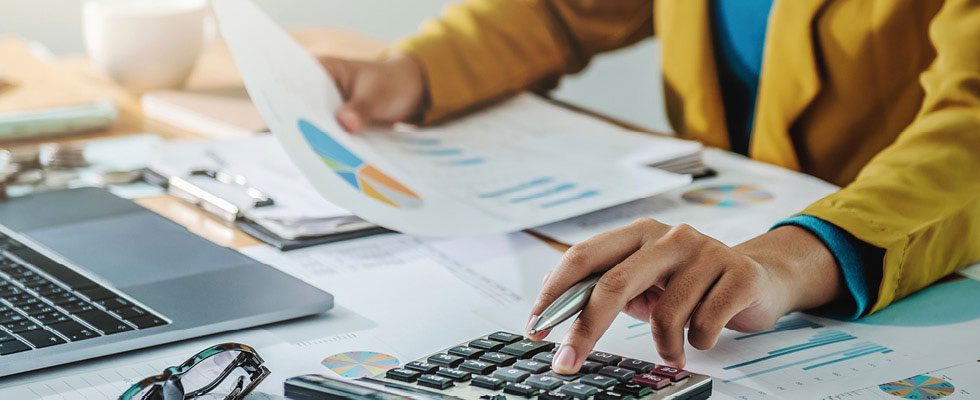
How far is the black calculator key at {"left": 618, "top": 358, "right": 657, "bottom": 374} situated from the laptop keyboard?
283 millimetres

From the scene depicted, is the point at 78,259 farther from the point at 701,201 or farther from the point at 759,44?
the point at 759,44

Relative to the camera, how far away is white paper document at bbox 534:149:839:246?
835mm

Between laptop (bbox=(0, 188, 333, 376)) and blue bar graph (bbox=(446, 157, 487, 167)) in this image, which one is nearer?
laptop (bbox=(0, 188, 333, 376))

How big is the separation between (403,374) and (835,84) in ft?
2.24

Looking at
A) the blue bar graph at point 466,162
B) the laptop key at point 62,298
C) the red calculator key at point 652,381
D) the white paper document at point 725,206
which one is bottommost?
the white paper document at point 725,206

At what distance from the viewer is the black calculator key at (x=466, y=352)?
557 millimetres

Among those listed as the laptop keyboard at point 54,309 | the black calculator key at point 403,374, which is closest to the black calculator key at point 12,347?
the laptop keyboard at point 54,309

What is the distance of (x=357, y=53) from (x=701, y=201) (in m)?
0.75

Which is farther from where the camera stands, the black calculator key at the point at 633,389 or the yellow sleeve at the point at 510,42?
the yellow sleeve at the point at 510,42

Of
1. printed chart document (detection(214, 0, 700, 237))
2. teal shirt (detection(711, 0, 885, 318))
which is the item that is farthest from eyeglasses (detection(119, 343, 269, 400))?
teal shirt (detection(711, 0, 885, 318))

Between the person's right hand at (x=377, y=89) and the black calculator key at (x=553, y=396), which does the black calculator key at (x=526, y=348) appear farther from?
the person's right hand at (x=377, y=89)

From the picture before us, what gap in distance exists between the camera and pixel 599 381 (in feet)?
1.70

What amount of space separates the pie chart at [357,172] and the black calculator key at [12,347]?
10.7 inches

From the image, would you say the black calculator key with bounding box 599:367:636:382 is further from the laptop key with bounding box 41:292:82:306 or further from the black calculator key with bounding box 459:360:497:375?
the laptop key with bounding box 41:292:82:306
